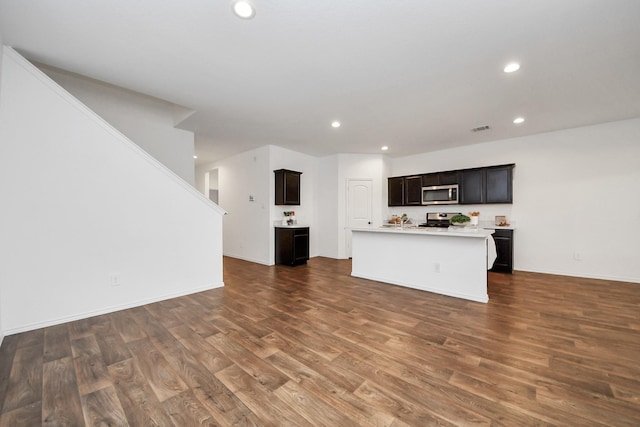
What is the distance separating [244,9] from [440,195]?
5388mm

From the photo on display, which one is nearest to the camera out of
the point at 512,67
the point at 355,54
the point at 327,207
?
the point at 355,54

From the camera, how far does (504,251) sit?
15.8 ft

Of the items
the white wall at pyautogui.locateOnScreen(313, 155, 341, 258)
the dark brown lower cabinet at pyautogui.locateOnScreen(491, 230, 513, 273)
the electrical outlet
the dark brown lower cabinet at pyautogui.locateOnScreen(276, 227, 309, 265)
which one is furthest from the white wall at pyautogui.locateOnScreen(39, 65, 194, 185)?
the dark brown lower cabinet at pyautogui.locateOnScreen(491, 230, 513, 273)

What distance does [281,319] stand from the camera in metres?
2.70

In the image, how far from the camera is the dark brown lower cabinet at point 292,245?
5.47m

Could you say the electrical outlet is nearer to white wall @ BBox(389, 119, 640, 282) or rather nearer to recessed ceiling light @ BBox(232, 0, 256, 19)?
recessed ceiling light @ BBox(232, 0, 256, 19)

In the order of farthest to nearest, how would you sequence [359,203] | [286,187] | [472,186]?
[359,203] → [286,187] → [472,186]

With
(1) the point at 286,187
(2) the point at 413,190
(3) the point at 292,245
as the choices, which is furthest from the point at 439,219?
(1) the point at 286,187

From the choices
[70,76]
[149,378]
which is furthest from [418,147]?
[70,76]

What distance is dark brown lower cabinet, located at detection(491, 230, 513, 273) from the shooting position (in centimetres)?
479

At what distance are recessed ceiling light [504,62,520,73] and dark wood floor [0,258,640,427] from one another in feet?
9.00

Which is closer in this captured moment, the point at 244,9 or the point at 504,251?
the point at 244,9

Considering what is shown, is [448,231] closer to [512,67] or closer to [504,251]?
[512,67]

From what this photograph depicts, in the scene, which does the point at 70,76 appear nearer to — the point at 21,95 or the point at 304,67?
the point at 21,95
